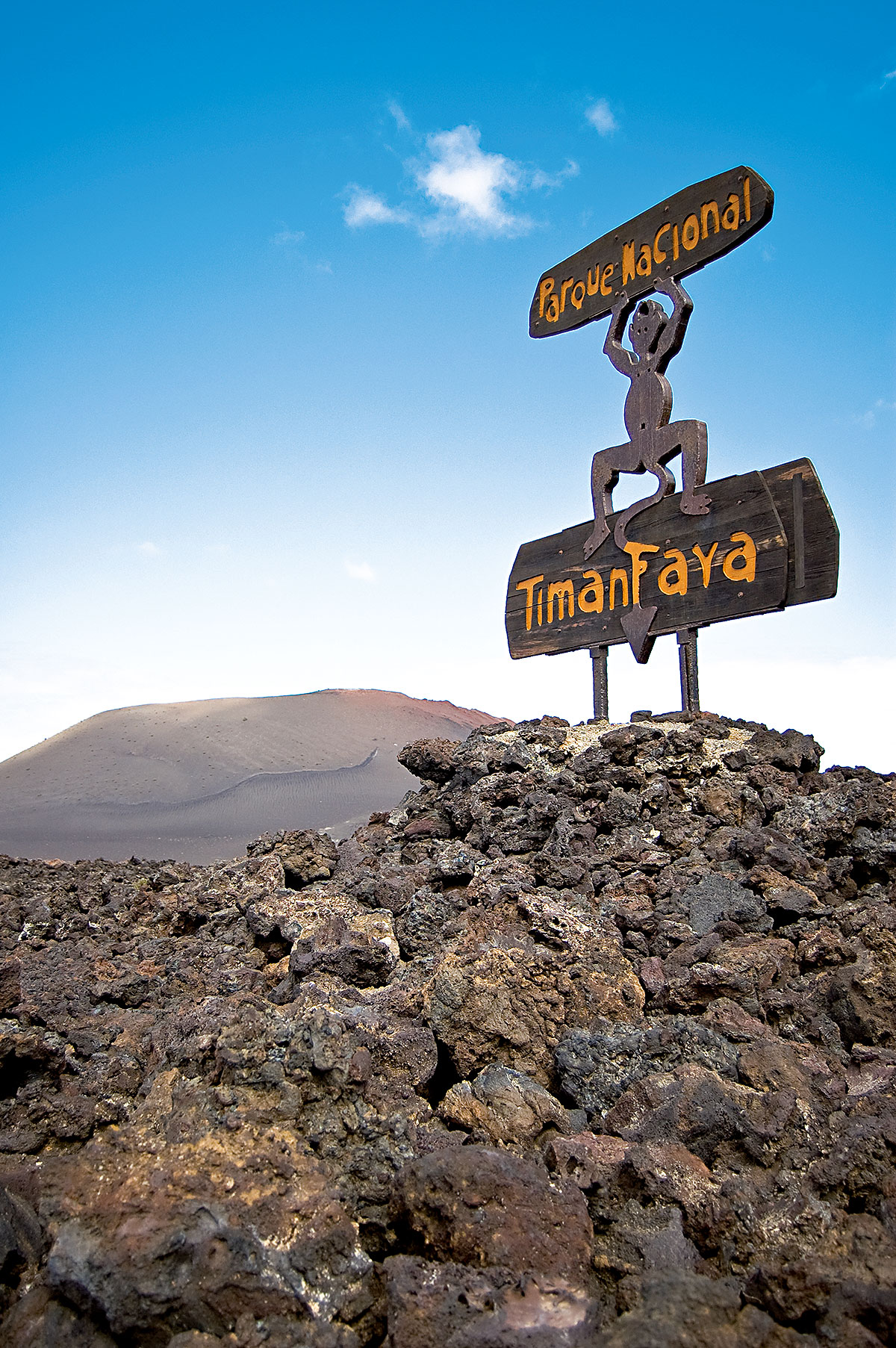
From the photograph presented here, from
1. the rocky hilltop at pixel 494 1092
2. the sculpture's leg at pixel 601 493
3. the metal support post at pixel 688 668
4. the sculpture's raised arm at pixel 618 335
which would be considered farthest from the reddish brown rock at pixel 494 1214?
the sculpture's raised arm at pixel 618 335

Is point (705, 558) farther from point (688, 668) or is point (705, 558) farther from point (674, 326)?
point (674, 326)

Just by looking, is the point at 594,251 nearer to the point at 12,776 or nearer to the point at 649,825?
the point at 649,825

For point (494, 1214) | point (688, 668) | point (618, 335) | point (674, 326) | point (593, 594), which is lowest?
point (494, 1214)

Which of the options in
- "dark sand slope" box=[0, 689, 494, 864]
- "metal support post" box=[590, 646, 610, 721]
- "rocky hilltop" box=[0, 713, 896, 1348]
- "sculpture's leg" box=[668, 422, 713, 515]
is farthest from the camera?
"dark sand slope" box=[0, 689, 494, 864]

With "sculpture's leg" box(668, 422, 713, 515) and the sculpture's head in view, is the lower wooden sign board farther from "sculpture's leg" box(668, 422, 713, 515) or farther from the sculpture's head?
the sculpture's head

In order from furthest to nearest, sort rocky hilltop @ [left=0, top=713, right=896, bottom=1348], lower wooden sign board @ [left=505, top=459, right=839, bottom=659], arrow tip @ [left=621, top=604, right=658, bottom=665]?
arrow tip @ [left=621, top=604, right=658, bottom=665] < lower wooden sign board @ [left=505, top=459, right=839, bottom=659] < rocky hilltop @ [left=0, top=713, right=896, bottom=1348]

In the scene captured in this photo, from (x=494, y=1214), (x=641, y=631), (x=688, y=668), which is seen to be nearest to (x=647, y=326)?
(x=641, y=631)

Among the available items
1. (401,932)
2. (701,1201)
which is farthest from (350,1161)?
(401,932)

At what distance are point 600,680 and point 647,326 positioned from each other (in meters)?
3.00

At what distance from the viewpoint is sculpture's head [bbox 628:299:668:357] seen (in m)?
7.69

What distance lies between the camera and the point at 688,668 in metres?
7.11

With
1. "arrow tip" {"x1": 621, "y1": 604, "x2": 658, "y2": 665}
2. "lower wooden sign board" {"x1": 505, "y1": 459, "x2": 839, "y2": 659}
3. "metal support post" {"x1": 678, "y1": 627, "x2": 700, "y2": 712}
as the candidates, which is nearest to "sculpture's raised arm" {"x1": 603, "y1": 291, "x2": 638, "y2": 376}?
"lower wooden sign board" {"x1": 505, "y1": 459, "x2": 839, "y2": 659}

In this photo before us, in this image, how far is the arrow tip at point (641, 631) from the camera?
24.4ft

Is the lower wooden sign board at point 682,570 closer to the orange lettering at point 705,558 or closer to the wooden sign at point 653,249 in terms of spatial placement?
the orange lettering at point 705,558
